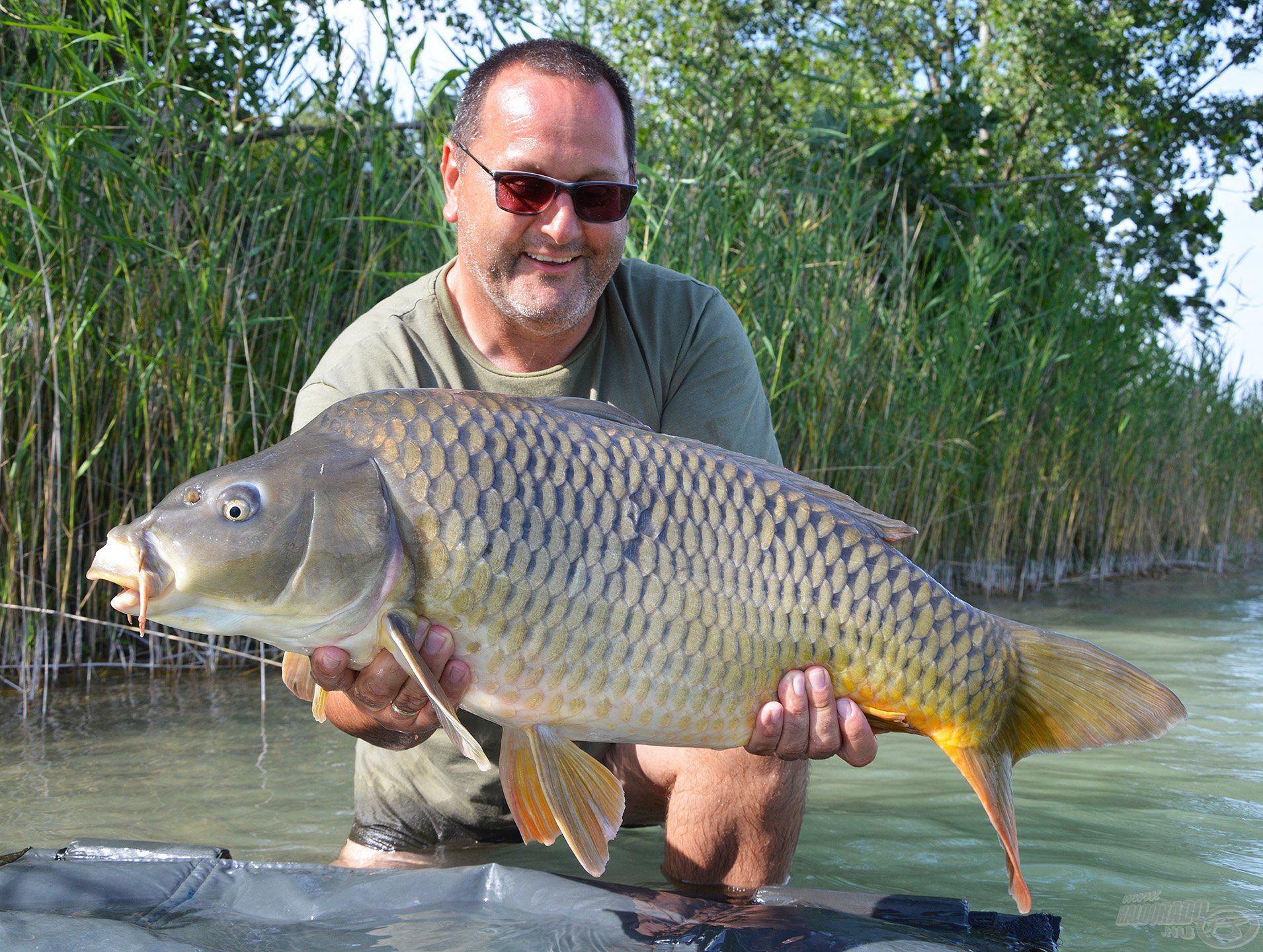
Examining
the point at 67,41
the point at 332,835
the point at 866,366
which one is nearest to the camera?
the point at 332,835

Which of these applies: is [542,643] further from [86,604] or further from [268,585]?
[86,604]

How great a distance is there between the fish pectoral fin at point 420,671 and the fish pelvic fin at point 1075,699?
77cm

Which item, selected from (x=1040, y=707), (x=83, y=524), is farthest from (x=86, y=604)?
(x=1040, y=707)

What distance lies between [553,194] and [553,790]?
3.50 ft

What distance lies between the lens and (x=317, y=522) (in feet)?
4.78

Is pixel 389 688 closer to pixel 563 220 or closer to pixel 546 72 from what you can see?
pixel 563 220

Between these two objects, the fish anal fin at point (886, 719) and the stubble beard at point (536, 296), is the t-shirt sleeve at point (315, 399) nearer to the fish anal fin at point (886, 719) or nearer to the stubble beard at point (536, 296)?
the stubble beard at point (536, 296)

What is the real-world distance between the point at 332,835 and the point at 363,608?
1.29 m

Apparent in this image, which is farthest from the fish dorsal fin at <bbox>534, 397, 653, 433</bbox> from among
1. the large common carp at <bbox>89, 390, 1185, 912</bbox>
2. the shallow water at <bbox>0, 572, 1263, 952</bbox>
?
the shallow water at <bbox>0, 572, 1263, 952</bbox>

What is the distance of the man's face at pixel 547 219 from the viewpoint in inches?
85.1

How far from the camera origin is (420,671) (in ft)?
4.66

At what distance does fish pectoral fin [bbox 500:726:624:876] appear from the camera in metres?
1.61

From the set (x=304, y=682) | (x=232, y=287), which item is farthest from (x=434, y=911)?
(x=232, y=287)

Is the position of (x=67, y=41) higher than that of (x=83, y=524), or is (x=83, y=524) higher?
(x=67, y=41)
